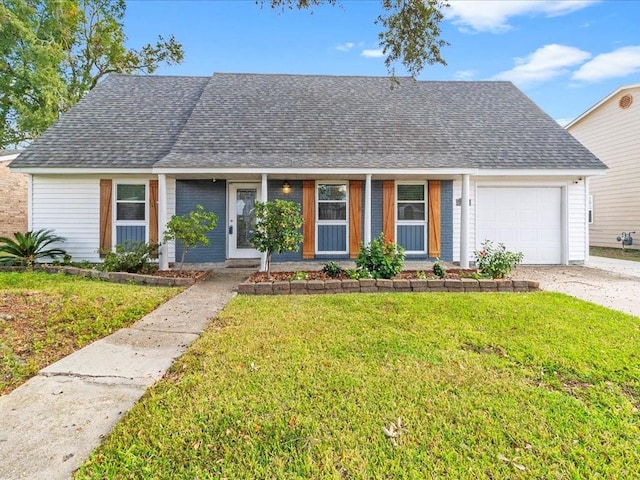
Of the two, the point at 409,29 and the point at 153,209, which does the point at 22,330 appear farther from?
the point at 409,29

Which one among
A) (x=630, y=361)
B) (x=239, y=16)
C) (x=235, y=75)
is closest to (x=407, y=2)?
(x=630, y=361)

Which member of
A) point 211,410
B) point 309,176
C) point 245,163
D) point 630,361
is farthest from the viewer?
point 309,176

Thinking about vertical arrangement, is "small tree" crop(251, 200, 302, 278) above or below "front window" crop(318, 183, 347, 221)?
below

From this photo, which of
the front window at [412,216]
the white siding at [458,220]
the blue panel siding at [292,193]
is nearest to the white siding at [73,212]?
the blue panel siding at [292,193]

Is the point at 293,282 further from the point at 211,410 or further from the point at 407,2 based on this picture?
the point at 407,2

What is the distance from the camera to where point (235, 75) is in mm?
12500

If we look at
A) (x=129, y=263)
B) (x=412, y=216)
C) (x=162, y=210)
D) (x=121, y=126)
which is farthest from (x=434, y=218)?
(x=121, y=126)

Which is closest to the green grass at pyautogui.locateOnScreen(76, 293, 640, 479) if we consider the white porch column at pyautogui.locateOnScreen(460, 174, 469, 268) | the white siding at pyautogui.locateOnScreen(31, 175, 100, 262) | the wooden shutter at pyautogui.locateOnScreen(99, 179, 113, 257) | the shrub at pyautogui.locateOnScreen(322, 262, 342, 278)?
the shrub at pyautogui.locateOnScreen(322, 262, 342, 278)

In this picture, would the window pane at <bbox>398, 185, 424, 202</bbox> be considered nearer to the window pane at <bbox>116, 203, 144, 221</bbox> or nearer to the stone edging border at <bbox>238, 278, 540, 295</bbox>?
the stone edging border at <bbox>238, 278, 540, 295</bbox>

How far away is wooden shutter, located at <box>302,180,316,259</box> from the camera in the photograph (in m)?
9.43

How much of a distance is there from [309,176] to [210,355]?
6.49 meters

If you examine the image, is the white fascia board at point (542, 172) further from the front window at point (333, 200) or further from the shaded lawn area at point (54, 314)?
the shaded lawn area at point (54, 314)

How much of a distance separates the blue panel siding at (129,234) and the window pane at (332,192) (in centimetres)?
505

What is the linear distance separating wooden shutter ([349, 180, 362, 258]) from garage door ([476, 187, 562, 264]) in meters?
3.59
